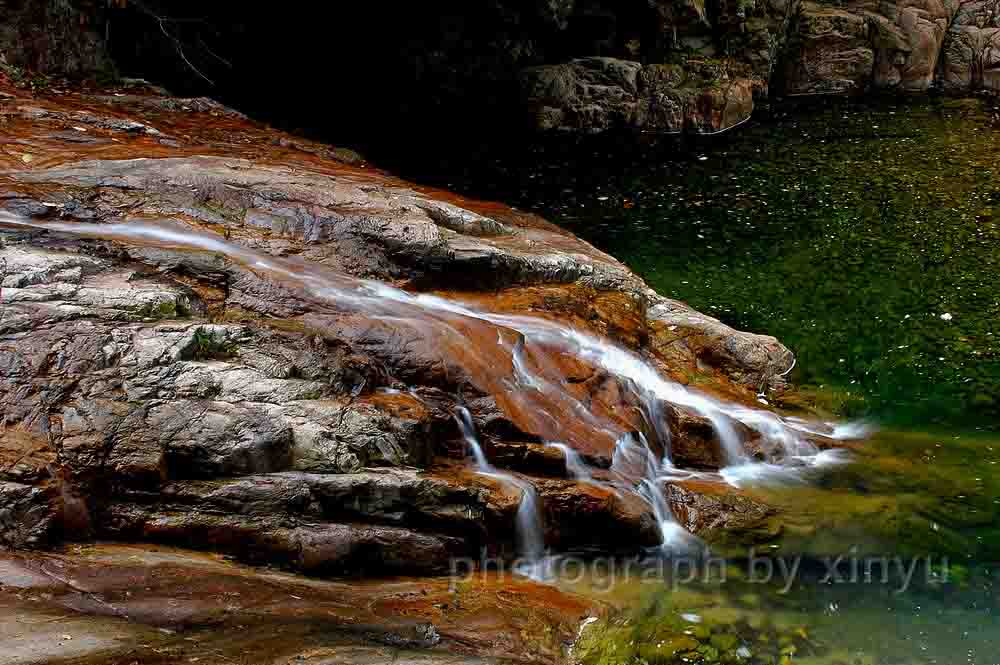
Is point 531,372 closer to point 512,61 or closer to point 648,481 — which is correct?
point 648,481

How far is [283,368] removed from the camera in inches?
273

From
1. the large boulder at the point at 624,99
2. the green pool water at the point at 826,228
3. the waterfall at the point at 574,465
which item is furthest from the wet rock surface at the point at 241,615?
the large boulder at the point at 624,99

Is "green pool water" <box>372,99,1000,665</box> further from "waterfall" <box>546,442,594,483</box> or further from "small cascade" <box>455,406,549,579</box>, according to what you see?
"waterfall" <box>546,442,594,483</box>

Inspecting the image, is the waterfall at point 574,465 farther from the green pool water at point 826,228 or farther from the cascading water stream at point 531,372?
the green pool water at point 826,228

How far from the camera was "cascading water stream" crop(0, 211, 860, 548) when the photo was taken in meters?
7.93

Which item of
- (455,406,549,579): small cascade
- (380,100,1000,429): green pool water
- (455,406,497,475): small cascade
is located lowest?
(455,406,549,579): small cascade

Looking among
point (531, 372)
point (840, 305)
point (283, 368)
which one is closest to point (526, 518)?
point (531, 372)

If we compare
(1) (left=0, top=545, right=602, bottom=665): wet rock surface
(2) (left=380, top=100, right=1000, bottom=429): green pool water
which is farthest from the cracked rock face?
(2) (left=380, top=100, right=1000, bottom=429): green pool water

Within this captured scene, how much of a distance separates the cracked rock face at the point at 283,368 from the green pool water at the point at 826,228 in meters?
1.35

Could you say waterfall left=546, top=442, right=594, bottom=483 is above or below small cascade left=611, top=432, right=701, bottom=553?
above

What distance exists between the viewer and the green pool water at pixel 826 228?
35.5ft

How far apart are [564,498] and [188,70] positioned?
15890 mm

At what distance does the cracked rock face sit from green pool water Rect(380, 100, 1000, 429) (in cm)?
135

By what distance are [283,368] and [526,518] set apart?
2310 mm
